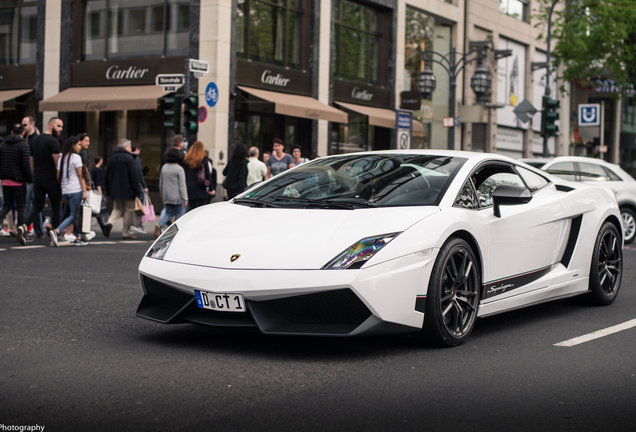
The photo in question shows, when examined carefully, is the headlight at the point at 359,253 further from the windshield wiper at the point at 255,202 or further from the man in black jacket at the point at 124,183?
the man in black jacket at the point at 124,183

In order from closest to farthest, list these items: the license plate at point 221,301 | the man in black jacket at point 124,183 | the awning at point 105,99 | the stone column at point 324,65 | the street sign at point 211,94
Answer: the license plate at point 221,301 < the man in black jacket at point 124,183 < the street sign at point 211,94 < the awning at point 105,99 < the stone column at point 324,65

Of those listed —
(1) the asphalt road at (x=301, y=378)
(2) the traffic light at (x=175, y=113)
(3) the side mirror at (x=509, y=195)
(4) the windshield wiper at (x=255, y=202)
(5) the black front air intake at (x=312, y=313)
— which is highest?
(2) the traffic light at (x=175, y=113)

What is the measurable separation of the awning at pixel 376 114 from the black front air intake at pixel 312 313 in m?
22.1

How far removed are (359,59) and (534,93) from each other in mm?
14493

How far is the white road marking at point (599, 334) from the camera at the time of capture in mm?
5605

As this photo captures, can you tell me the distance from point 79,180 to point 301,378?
923 centimetres

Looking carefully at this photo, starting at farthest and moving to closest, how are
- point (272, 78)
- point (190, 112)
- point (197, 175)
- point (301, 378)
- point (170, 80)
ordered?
point (272, 78), point (190, 112), point (170, 80), point (197, 175), point (301, 378)

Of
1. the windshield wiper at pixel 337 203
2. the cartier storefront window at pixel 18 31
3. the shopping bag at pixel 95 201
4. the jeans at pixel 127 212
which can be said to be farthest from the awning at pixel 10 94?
the windshield wiper at pixel 337 203

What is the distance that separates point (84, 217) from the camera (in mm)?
12719

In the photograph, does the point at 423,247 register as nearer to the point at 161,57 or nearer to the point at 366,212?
the point at 366,212

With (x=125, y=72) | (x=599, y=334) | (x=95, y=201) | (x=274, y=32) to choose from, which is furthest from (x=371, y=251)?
(x=274, y=32)

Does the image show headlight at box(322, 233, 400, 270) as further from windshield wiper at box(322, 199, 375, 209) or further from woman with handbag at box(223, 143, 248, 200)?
woman with handbag at box(223, 143, 248, 200)

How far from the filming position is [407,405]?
392 cm

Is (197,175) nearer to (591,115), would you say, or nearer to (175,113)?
(175,113)
